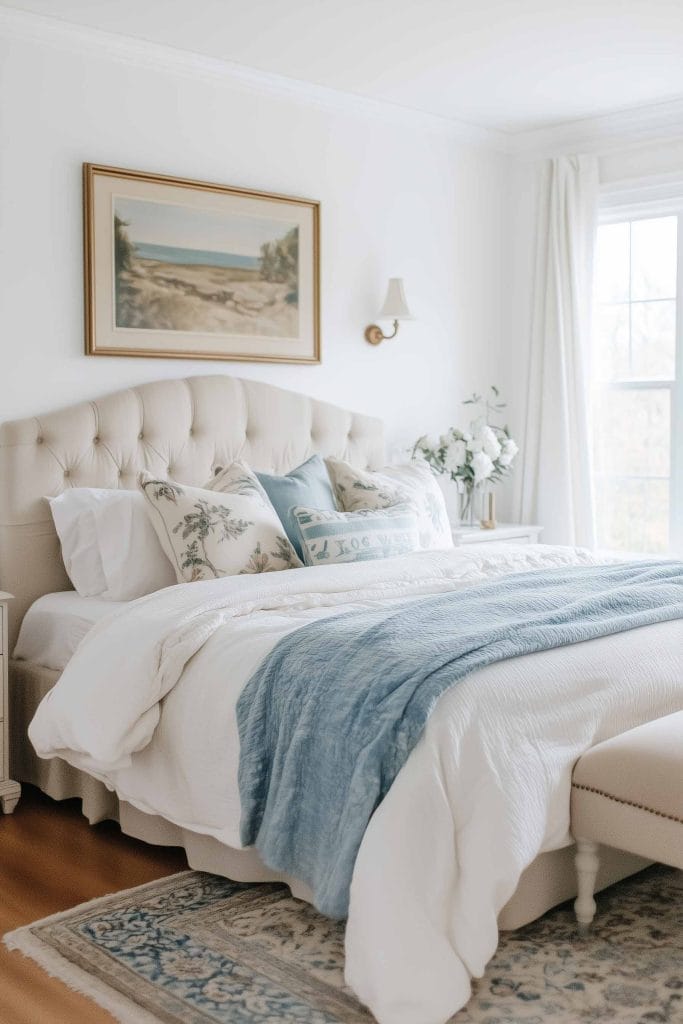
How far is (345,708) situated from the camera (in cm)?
236

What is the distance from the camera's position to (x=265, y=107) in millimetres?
4445

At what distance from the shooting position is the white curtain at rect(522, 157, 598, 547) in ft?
17.0

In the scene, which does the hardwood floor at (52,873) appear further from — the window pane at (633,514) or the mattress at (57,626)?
the window pane at (633,514)

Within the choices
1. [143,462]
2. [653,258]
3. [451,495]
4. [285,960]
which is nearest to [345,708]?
[285,960]

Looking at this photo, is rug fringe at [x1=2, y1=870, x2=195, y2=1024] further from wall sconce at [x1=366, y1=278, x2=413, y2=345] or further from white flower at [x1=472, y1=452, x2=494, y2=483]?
wall sconce at [x1=366, y1=278, x2=413, y2=345]

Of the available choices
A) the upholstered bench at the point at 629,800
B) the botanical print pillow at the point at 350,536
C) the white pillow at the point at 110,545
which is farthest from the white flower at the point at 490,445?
the upholstered bench at the point at 629,800

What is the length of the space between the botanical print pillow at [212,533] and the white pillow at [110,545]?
8cm

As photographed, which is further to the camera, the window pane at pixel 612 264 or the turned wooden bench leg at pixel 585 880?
the window pane at pixel 612 264

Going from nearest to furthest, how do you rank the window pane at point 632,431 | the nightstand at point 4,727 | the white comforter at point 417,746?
1. the white comforter at point 417,746
2. the nightstand at point 4,727
3. the window pane at point 632,431

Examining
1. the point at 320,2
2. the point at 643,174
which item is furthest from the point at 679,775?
the point at 643,174

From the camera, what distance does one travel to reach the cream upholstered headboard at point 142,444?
12.1ft

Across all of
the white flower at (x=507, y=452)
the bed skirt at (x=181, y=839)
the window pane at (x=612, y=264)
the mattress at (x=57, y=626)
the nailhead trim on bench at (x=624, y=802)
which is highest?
the window pane at (x=612, y=264)

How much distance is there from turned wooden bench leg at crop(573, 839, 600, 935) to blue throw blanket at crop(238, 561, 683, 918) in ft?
1.48

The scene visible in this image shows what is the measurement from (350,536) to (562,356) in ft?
6.80
